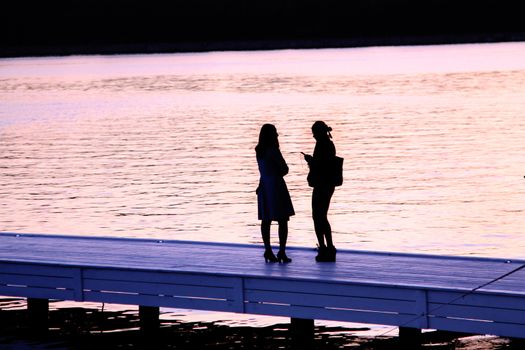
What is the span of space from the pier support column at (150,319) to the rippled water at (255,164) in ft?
32.6

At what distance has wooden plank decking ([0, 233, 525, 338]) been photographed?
47.5 feet

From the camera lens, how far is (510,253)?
25688mm

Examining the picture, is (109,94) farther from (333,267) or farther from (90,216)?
(333,267)

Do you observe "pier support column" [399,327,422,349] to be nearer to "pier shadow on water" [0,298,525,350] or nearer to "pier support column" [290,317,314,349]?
"pier shadow on water" [0,298,525,350]

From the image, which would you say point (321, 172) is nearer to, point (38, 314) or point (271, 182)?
point (271, 182)

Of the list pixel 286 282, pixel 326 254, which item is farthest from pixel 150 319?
pixel 286 282

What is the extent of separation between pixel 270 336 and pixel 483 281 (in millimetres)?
3458

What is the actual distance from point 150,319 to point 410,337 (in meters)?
3.91

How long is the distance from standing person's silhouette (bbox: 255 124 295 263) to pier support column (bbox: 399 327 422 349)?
2.06 meters

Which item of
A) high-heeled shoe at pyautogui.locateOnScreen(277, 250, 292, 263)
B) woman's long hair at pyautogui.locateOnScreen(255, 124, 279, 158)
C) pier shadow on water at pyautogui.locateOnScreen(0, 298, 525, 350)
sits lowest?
pier shadow on water at pyautogui.locateOnScreen(0, 298, 525, 350)

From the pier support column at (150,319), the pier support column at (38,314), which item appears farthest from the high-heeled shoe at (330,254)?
the pier support column at (38,314)

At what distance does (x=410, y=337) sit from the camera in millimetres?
15438

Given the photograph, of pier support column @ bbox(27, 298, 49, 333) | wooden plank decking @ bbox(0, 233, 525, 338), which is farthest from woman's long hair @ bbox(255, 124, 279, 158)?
pier support column @ bbox(27, 298, 49, 333)

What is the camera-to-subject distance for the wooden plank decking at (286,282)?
1448 centimetres
